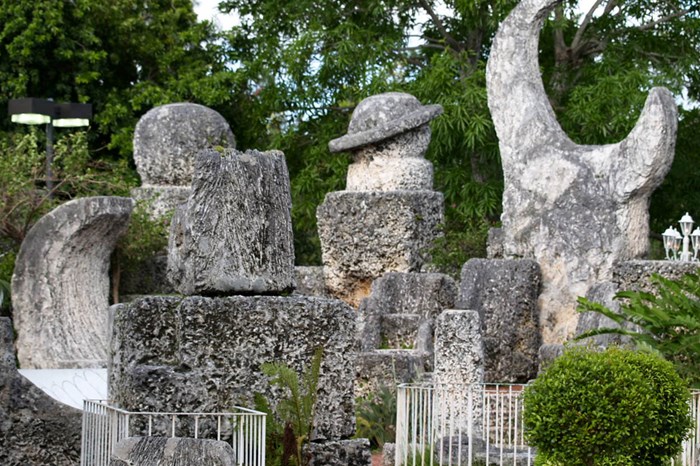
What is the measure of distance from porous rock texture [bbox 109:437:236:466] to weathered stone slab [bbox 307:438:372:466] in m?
1.29

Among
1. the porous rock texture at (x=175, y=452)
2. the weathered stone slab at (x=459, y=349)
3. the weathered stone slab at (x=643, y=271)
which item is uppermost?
the weathered stone slab at (x=643, y=271)

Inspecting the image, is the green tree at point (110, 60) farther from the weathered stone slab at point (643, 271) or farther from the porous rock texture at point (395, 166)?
the weathered stone slab at point (643, 271)

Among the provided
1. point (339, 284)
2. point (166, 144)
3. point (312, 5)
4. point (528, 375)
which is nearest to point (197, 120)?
point (166, 144)

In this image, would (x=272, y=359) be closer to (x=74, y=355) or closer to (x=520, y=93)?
(x=74, y=355)

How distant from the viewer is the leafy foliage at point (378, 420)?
44.2 feet

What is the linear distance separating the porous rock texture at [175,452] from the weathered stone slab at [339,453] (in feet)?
4.22

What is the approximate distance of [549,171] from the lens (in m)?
17.0

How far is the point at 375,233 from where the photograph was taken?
701 inches

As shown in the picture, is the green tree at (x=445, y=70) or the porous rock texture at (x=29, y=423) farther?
the green tree at (x=445, y=70)

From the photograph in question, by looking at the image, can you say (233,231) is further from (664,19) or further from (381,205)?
(664,19)

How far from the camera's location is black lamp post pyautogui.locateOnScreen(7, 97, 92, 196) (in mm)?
17984

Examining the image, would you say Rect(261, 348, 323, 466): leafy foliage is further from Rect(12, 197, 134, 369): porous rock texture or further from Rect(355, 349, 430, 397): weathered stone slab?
Rect(12, 197, 134, 369): porous rock texture

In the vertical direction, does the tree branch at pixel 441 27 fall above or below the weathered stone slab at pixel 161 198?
above

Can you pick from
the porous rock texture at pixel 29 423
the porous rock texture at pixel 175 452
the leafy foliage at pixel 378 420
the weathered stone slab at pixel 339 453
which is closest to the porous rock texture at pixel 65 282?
the leafy foliage at pixel 378 420
